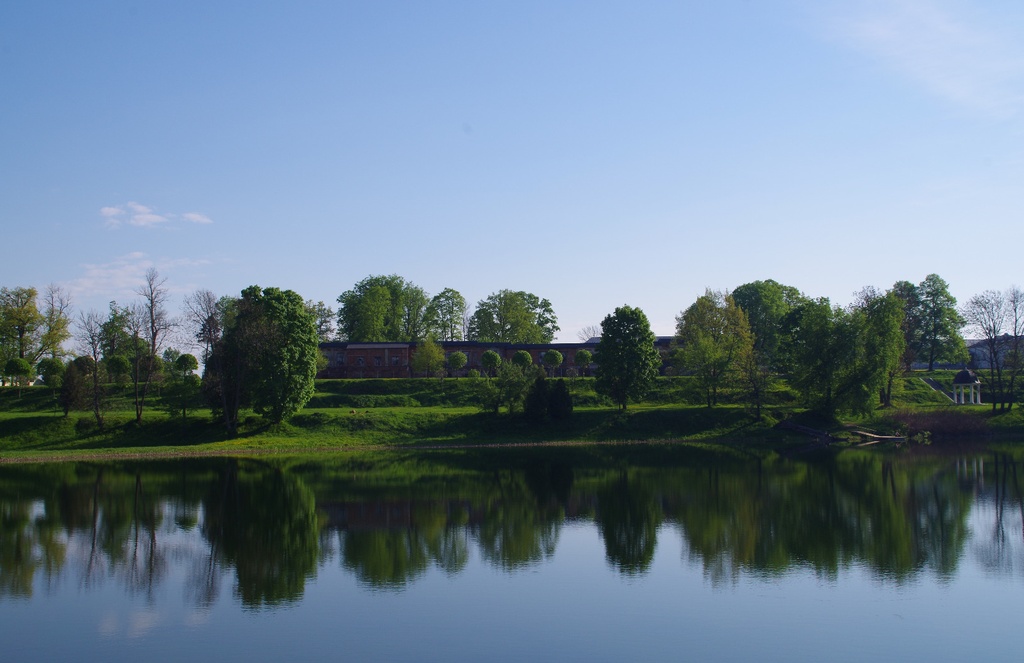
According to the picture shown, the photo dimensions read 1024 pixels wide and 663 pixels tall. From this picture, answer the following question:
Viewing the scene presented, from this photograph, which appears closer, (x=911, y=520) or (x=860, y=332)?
(x=911, y=520)

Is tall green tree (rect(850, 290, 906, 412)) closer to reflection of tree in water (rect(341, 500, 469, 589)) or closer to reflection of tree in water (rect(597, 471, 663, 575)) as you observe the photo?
reflection of tree in water (rect(597, 471, 663, 575))

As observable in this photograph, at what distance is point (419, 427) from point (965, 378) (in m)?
45.2

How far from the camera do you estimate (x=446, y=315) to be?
354 feet

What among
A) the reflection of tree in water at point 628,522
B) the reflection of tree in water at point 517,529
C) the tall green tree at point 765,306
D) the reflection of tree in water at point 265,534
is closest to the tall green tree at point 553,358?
the tall green tree at point 765,306

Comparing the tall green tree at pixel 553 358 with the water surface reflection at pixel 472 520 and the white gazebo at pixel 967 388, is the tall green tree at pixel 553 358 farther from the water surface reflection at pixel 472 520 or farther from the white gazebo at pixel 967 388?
the water surface reflection at pixel 472 520

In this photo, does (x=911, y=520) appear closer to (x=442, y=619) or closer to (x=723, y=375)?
(x=442, y=619)

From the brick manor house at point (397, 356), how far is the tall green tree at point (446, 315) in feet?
64.5

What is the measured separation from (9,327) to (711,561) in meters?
72.7

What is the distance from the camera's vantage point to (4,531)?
24719mm

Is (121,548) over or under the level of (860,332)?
under

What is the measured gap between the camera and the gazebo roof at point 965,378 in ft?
218

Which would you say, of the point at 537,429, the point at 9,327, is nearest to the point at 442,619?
the point at 537,429

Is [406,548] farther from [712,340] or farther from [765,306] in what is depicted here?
[765,306]

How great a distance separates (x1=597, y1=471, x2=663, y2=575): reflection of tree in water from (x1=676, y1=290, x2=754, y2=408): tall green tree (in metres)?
29.8
